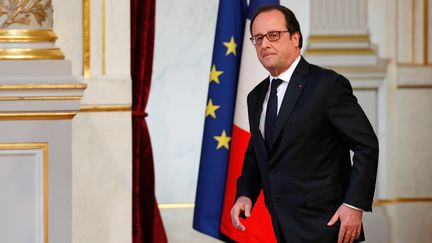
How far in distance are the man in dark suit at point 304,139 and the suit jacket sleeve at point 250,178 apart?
0.10 meters

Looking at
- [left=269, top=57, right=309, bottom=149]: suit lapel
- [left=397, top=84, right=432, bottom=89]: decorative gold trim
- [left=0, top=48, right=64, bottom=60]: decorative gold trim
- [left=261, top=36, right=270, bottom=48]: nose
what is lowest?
[left=397, top=84, right=432, bottom=89]: decorative gold trim

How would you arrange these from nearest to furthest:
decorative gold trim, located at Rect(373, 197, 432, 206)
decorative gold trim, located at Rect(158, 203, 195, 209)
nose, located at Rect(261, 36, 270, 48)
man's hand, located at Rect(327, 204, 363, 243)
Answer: man's hand, located at Rect(327, 204, 363, 243)
nose, located at Rect(261, 36, 270, 48)
decorative gold trim, located at Rect(158, 203, 195, 209)
decorative gold trim, located at Rect(373, 197, 432, 206)

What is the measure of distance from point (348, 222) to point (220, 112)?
233 centimetres

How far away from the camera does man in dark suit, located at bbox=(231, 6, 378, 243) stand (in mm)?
3117

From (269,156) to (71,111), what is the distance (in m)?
1.24

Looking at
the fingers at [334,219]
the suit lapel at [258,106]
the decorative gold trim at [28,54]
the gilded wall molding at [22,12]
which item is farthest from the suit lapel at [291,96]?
the gilded wall molding at [22,12]

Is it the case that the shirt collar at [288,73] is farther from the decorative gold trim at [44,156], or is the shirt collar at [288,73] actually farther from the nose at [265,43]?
the decorative gold trim at [44,156]

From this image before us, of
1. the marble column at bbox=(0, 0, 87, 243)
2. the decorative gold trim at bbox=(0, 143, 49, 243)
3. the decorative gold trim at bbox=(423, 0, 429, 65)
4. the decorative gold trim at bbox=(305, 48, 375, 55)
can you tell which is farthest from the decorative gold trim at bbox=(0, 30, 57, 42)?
the decorative gold trim at bbox=(423, 0, 429, 65)

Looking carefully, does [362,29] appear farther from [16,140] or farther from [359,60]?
[16,140]

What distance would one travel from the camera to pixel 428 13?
6.26m

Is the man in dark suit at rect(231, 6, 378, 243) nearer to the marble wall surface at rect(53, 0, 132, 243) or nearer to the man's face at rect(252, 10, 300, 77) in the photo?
the man's face at rect(252, 10, 300, 77)

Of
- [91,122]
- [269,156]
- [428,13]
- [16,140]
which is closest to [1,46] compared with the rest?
[16,140]

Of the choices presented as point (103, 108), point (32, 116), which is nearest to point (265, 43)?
point (32, 116)

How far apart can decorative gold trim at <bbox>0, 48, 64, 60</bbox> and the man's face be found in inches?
50.9
